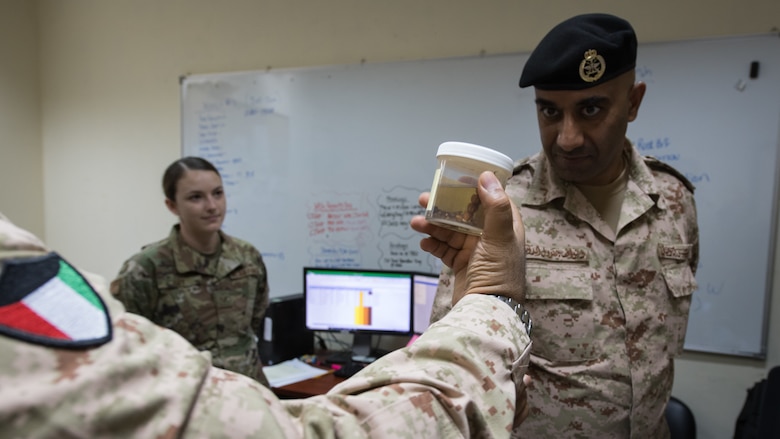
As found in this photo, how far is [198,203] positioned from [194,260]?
0.25m

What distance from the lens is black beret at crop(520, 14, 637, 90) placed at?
3.28ft

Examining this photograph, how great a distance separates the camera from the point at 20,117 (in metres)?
3.36

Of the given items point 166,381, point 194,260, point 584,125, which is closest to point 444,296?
point 584,125

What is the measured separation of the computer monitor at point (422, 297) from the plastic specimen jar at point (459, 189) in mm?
1390

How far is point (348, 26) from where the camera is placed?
2.62 m

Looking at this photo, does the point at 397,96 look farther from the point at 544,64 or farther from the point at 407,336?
the point at 544,64

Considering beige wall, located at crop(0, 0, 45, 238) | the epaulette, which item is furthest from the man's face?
beige wall, located at crop(0, 0, 45, 238)

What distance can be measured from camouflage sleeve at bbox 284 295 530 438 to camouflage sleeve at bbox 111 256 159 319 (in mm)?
1628

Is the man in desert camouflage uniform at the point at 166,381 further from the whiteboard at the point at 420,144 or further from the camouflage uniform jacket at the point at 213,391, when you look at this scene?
the whiteboard at the point at 420,144

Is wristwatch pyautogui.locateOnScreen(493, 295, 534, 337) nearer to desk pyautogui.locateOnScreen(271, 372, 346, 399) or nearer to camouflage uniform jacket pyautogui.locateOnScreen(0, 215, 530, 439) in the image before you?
camouflage uniform jacket pyautogui.locateOnScreen(0, 215, 530, 439)

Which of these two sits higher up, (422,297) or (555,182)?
(555,182)

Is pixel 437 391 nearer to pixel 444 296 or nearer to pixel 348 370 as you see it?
pixel 444 296

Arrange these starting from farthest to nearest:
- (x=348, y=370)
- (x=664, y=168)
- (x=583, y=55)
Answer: (x=348, y=370) → (x=664, y=168) → (x=583, y=55)

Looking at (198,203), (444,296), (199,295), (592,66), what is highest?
(592,66)
